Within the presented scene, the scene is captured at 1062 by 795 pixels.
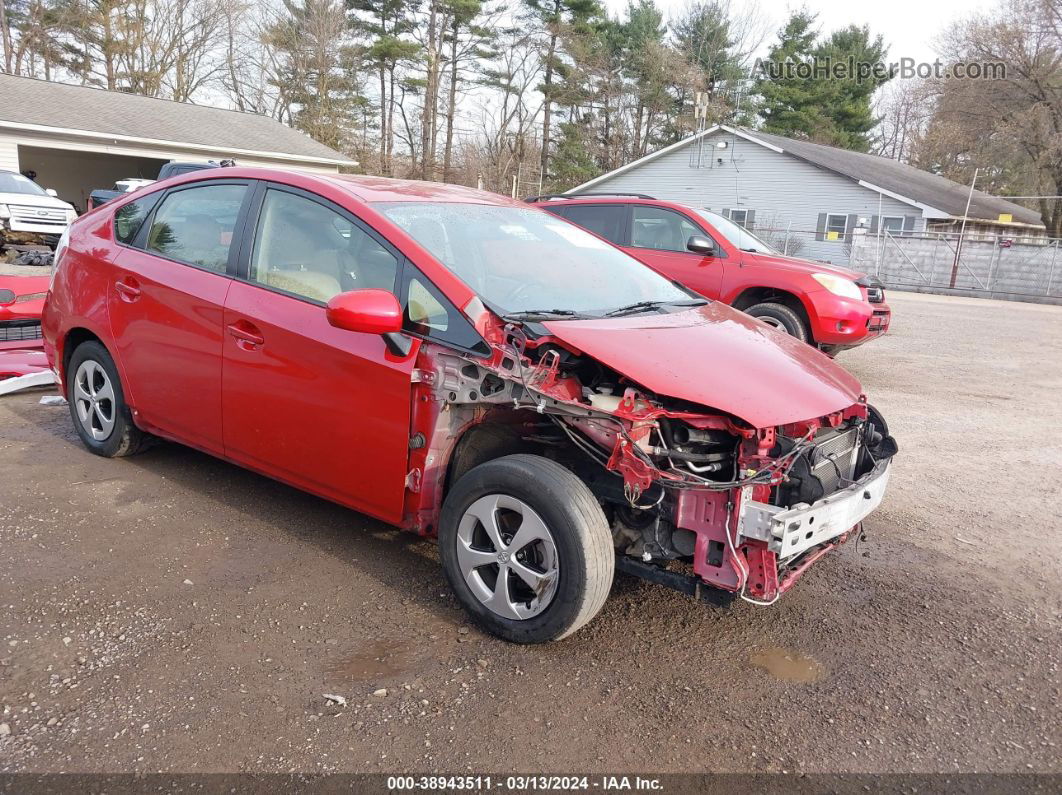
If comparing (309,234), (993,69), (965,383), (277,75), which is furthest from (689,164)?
(309,234)

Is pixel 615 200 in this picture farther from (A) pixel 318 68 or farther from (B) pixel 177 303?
(A) pixel 318 68

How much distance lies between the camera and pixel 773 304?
27.1 ft

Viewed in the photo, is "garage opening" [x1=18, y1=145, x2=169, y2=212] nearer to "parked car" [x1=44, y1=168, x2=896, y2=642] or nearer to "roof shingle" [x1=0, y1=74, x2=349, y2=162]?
"roof shingle" [x1=0, y1=74, x2=349, y2=162]

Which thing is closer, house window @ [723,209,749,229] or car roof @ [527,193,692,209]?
car roof @ [527,193,692,209]

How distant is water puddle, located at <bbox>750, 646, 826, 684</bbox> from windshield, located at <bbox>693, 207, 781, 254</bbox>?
20.3 ft

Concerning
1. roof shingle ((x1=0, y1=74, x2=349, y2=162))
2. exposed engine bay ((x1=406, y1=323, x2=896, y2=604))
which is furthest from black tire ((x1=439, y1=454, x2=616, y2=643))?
roof shingle ((x1=0, y1=74, x2=349, y2=162))

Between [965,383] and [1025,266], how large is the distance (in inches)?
751

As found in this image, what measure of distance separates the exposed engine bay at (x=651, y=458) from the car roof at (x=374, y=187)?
1.01 metres

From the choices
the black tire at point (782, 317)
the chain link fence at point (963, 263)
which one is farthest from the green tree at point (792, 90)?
the black tire at point (782, 317)

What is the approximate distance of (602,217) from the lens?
9.34m

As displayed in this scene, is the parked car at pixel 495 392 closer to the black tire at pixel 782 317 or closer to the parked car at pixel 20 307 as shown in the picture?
the parked car at pixel 20 307

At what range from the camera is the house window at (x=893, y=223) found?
30.9 m

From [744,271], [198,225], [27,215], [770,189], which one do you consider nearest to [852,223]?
[770,189]

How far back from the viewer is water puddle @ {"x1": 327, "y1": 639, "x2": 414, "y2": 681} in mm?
2869
